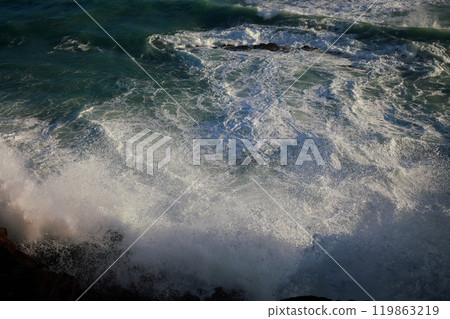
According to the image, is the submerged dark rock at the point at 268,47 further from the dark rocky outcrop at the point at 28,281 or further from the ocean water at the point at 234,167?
the dark rocky outcrop at the point at 28,281

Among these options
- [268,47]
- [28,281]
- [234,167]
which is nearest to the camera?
[28,281]

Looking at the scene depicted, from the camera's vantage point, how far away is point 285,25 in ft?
37.5

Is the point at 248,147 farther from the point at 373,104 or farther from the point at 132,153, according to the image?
the point at 373,104

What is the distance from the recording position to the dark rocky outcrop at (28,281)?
336 centimetres

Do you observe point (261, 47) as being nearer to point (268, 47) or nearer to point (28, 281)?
point (268, 47)

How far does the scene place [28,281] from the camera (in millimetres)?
3461

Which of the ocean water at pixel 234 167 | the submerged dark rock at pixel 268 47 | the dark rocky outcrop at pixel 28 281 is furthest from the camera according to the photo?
the submerged dark rock at pixel 268 47

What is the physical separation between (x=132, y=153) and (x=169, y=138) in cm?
85

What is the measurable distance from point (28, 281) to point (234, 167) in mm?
3698

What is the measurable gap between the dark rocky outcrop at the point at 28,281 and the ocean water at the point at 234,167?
0.66 meters

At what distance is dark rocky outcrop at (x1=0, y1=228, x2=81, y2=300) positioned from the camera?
11.0 ft

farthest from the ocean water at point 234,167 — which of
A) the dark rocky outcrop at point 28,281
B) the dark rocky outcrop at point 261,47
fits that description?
the dark rocky outcrop at point 28,281

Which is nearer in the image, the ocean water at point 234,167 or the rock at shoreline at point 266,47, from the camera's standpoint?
the ocean water at point 234,167

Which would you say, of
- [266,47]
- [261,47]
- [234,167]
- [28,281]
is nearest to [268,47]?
[266,47]
